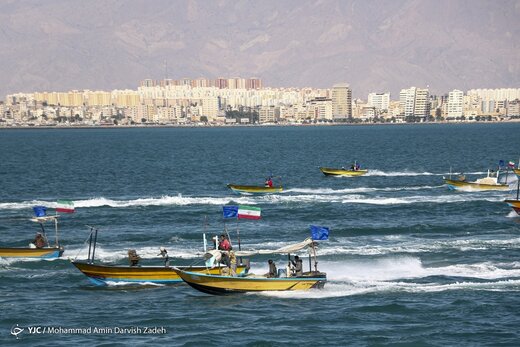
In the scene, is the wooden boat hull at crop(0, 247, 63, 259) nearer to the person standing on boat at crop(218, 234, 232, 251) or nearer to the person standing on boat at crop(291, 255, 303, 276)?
the person standing on boat at crop(218, 234, 232, 251)

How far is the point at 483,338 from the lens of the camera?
1519 inches

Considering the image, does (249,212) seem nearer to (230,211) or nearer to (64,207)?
(230,211)

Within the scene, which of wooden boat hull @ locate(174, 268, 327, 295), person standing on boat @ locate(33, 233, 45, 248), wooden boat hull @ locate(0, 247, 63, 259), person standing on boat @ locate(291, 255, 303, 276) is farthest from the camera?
person standing on boat @ locate(33, 233, 45, 248)

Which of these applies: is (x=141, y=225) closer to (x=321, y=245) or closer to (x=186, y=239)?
(x=186, y=239)

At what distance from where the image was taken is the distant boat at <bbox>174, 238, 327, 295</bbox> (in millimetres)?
45094

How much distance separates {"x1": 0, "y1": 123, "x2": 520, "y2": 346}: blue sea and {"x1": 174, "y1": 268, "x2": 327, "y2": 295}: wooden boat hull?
465 mm

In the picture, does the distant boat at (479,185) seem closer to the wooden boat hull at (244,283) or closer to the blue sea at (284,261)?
the blue sea at (284,261)

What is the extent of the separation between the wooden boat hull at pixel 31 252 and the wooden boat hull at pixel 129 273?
716 cm

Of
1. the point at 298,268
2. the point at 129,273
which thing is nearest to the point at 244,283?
the point at 298,268

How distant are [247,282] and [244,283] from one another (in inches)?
6.0

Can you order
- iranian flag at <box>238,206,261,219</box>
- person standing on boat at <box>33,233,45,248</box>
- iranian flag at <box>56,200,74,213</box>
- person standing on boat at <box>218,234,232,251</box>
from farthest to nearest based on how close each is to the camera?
iranian flag at <box>56,200,74,213</box> < person standing on boat at <box>33,233,45,248</box> < iranian flag at <box>238,206,261,219</box> < person standing on boat at <box>218,234,232,251</box>

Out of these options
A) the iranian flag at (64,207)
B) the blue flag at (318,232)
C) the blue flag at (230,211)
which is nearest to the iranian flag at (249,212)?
the blue flag at (230,211)

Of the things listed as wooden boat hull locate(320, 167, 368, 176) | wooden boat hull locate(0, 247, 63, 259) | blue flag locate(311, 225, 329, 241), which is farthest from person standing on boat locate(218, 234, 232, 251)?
wooden boat hull locate(320, 167, 368, 176)

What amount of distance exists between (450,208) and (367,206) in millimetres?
6974
